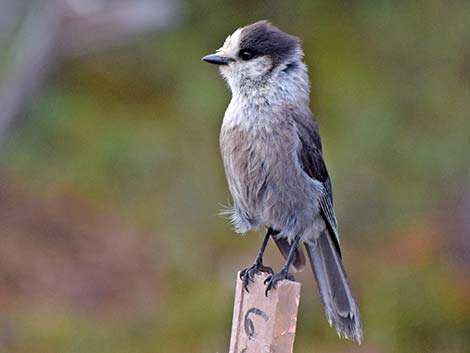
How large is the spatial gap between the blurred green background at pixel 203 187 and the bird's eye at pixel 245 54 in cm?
227

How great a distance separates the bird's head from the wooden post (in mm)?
1390

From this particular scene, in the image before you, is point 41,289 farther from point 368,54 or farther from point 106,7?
point 368,54

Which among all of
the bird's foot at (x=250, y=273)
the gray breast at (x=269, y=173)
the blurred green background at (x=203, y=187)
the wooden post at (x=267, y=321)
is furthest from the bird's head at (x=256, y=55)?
the blurred green background at (x=203, y=187)

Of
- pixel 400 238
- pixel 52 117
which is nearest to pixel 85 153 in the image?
pixel 52 117

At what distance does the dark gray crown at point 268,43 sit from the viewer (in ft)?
15.9

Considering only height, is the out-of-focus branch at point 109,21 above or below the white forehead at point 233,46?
above

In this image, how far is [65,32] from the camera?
7754mm

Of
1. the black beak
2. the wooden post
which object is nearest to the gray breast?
the black beak

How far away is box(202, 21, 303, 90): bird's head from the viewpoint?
15.9 ft

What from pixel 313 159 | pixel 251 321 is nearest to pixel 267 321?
pixel 251 321

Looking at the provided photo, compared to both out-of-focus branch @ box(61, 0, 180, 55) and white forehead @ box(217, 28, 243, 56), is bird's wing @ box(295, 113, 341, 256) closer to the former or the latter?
white forehead @ box(217, 28, 243, 56)

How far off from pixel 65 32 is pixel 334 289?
3819mm

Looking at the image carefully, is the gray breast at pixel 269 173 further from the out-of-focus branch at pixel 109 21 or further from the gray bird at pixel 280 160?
the out-of-focus branch at pixel 109 21

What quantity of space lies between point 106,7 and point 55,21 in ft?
1.26
